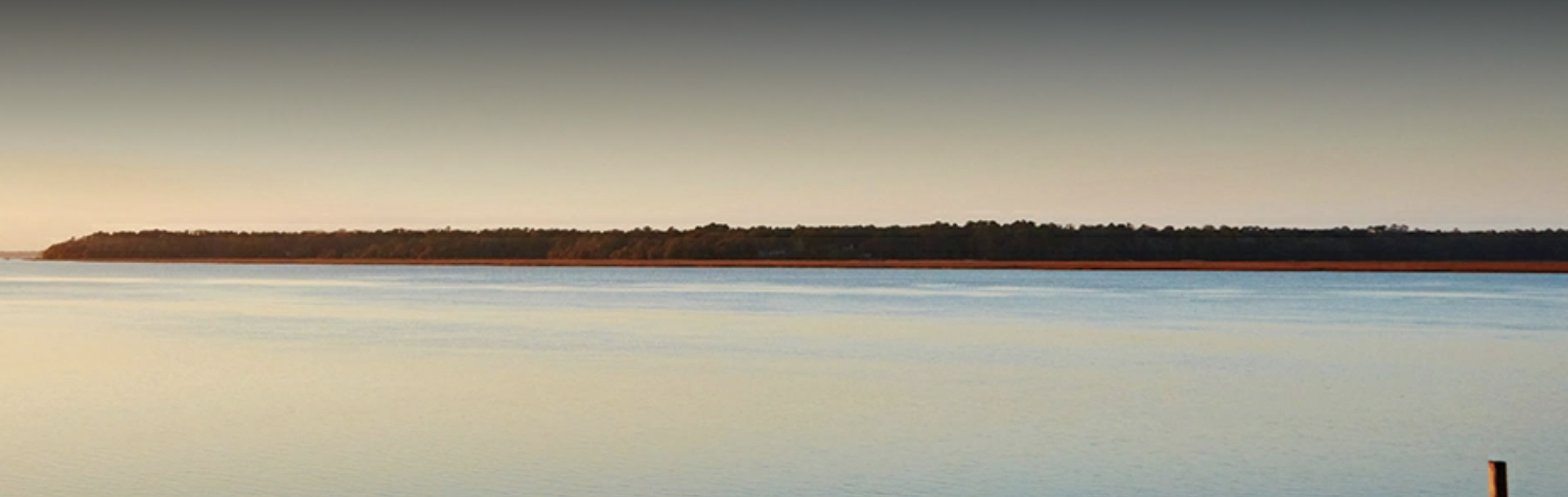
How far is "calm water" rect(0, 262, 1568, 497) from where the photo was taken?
11023 millimetres

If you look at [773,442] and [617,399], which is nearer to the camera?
[773,442]

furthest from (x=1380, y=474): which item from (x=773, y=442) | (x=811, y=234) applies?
(x=811, y=234)

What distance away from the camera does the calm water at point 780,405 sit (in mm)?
11023

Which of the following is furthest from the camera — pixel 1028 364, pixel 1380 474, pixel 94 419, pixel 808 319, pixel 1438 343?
pixel 808 319

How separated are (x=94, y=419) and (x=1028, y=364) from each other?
10425mm

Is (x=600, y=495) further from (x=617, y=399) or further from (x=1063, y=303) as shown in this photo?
(x=1063, y=303)

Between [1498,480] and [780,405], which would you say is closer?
[1498,480]

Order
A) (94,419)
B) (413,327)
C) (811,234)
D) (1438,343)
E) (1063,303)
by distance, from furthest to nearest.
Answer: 1. (811,234)
2. (1063,303)
3. (413,327)
4. (1438,343)
5. (94,419)

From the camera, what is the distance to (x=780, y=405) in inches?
604

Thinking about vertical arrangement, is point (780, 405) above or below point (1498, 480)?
below

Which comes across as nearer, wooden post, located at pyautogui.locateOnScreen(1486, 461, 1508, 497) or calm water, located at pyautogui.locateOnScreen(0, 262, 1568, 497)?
wooden post, located at pyautogui.locateOnScreen(1486, 461, 1508, 497)

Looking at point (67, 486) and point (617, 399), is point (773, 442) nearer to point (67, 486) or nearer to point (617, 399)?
point (617, 399)

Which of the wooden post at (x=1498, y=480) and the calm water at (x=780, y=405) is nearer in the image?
the wooden post at (x=1498, y=480)

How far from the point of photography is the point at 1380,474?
11047mm
